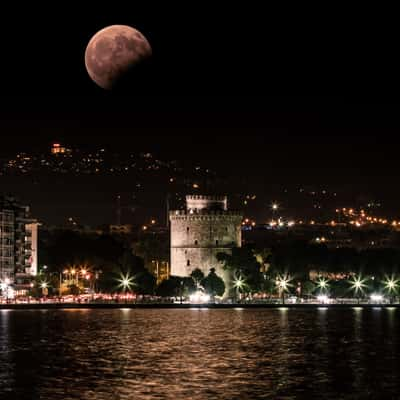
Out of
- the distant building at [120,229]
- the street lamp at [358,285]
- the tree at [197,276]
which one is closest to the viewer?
the tree at [197,276]

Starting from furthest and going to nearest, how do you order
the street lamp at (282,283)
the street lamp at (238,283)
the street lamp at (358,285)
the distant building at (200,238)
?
1. the street lamp at (358,285)
2. the street lamp at (282,283)
3. the street lamp at (238,283)
4. the distant building at (200,238)

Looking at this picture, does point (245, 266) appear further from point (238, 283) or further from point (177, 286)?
point (177, 286)

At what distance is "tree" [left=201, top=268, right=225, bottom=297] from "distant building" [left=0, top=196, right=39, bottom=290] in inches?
821

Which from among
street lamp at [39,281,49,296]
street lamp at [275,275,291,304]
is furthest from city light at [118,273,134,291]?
street lamp at [275,275,291,304]

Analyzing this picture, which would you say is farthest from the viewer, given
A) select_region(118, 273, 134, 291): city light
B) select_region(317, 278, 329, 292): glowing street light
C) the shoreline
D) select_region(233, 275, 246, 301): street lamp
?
select_region(317, 278, 329, 292): glowing street light

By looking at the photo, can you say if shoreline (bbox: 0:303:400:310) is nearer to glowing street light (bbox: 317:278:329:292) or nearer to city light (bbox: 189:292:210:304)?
city light (bbox: 189:292:210:304)

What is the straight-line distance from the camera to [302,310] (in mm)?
86562

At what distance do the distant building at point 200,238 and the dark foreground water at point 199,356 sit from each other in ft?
29.7

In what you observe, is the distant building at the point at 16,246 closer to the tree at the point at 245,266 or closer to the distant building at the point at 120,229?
the tree at the point at 245,266

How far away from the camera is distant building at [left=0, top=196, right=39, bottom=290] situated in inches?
3954

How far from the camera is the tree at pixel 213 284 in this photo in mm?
82812

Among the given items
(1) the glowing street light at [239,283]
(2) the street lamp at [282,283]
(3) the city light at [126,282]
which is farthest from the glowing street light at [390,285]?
(3) the city light at [126,282]

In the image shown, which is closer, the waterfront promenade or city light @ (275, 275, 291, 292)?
the waterfront promenade

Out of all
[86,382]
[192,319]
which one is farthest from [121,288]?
[86,382]
